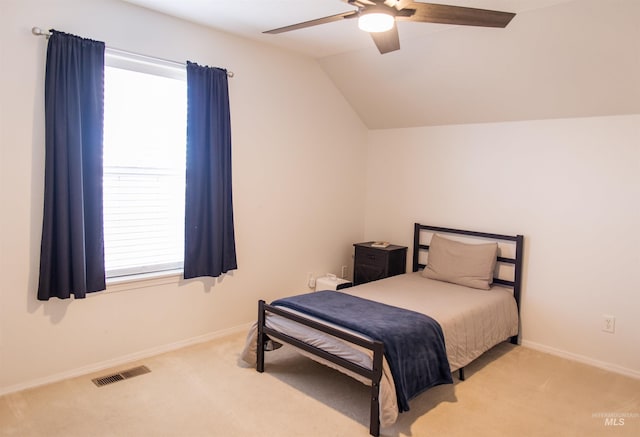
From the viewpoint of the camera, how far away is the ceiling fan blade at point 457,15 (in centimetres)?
208

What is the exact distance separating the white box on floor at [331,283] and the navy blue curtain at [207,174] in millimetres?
1115

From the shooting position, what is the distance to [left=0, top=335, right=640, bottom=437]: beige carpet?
7.90 feet

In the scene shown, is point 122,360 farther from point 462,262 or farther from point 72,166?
point 462,262

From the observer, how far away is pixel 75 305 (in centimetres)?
291

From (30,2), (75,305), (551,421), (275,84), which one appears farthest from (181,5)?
(551,421)

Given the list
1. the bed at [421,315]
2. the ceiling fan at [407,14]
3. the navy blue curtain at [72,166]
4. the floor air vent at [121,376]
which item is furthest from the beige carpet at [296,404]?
the ceiling fan at [407,14]

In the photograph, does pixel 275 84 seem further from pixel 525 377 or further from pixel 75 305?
pixel 525 377

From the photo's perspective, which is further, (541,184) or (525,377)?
(541,184)

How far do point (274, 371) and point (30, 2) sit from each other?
2.75m

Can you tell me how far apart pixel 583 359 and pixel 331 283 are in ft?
7.04

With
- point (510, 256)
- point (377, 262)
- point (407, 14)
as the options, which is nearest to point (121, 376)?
point (377, 262)

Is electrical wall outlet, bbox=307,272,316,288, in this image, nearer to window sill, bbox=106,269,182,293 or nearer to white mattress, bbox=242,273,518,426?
white mattress, bbox=242,273,518,426

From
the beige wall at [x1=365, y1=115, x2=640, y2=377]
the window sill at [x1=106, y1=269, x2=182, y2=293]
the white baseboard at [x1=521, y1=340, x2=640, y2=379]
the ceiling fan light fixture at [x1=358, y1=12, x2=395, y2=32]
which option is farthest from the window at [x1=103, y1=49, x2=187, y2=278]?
the white baseboard at [x1=521, y1=340, x2=640, y2=379]

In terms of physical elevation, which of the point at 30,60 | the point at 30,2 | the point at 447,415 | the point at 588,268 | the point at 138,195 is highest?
the point at 30,2
